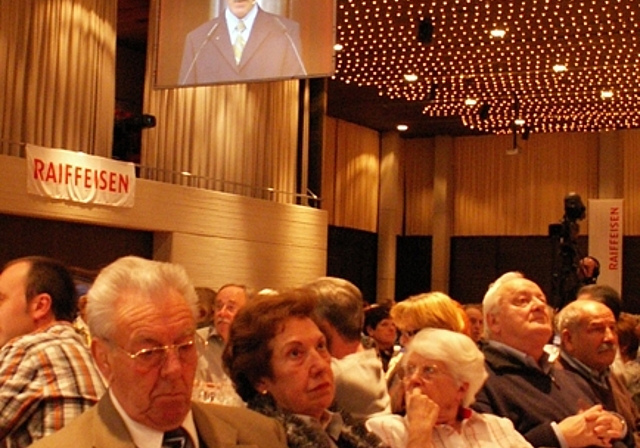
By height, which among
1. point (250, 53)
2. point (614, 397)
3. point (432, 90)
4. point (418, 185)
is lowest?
point (614, 397)

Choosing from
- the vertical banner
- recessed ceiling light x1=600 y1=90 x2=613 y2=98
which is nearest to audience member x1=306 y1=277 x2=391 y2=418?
recessed ceiling light x1=600 y1=90 x2=613 y2=98

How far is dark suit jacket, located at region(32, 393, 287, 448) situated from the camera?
206cm

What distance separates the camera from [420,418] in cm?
308

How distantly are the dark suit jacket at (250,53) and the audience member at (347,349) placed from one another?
643cm

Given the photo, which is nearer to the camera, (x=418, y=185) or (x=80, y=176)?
(x=80, y=176)

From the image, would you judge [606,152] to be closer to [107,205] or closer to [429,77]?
[429,77]

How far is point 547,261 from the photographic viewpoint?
64.3 ft

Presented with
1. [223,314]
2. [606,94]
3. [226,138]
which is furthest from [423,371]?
[606,94]

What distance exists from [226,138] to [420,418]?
1023 cm

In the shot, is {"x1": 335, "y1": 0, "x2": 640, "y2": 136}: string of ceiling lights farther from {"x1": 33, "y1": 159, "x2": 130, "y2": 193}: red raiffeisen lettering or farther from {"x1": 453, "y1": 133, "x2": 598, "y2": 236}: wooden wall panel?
{"x1": 33, "y1": 159, "x2": 130, "y2": 193}: red raiffeisen lettering

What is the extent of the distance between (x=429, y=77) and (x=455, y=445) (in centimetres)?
1175

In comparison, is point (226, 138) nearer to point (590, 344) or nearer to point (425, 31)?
point (425, 31)

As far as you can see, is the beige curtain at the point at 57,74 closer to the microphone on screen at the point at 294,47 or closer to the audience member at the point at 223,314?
the microphone on screen at the point at 294,47

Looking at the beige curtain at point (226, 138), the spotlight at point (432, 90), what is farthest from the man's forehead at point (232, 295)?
the spotlight at point (432, 90)
